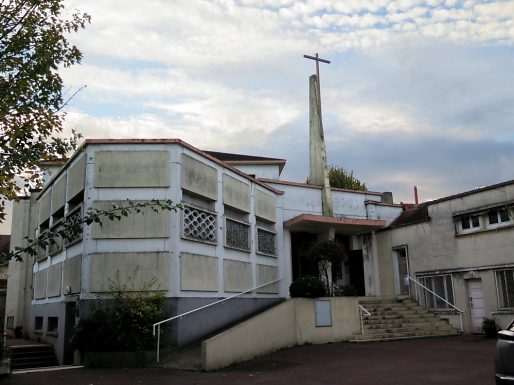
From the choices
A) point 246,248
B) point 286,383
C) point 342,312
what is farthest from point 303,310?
point 286,383

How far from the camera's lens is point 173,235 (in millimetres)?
13391

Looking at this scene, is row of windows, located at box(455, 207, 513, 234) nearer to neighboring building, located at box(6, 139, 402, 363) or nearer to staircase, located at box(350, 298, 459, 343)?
staircase, located at box(350, 298, 459, 343)

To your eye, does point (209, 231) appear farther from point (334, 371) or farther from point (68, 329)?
point (334, 371)

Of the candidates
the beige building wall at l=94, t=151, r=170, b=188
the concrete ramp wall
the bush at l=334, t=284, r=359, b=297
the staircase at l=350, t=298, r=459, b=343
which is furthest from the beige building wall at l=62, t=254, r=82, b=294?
the bush at l=334, t=284, r=359, b=297

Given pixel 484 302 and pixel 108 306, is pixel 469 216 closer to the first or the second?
pixel 484 302

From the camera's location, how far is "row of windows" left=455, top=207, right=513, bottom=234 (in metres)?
16.8

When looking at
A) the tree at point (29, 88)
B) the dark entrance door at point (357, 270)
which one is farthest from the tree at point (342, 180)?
the tree at point (29, 88)

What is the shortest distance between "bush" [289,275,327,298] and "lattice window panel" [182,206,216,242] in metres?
3.48

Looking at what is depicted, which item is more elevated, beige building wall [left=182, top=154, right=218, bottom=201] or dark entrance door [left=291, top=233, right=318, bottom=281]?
beige building wall [left=182, top=154, right=218, bottom=201]

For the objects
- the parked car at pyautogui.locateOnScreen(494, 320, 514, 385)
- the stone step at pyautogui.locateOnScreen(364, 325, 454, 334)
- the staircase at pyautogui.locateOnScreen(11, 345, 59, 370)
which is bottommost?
the staircase at pyautogui.locateOnScreen(11, 345, 59, 370)

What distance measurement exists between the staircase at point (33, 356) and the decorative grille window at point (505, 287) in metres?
14.5

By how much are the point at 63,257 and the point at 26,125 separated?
8.22 metres

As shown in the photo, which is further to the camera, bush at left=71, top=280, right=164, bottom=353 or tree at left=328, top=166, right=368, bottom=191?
tree at left=328, top=166, right=368, bottom=191

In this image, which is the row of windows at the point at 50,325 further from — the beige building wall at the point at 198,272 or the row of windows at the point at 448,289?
the row of windows at the point at 448,289
